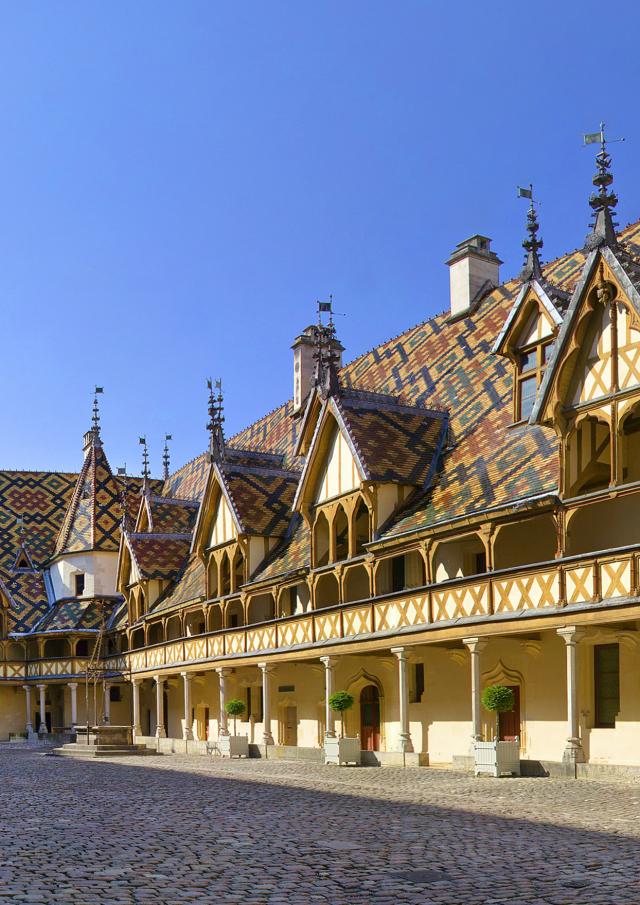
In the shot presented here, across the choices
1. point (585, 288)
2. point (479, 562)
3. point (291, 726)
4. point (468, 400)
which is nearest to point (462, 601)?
point (479, 562)

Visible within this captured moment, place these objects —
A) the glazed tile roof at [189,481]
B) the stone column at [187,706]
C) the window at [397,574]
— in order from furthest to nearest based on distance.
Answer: the glazed tile roof at [189,481] < the stone column at [187,706] < the window at [397,574]

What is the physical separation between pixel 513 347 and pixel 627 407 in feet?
18.4

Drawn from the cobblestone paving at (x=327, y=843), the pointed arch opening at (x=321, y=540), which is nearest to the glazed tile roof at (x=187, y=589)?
the pointed arch opening at (x=321, y=540)

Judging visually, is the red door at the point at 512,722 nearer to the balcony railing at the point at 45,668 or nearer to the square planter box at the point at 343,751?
the square planter box at the point at 343,751

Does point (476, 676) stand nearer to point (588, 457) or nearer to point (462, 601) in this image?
point (462, 601)

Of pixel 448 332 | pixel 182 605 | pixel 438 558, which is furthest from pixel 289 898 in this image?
pixel 182 605

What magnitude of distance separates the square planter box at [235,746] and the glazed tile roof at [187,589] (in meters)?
6.79

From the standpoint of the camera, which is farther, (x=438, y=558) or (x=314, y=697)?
(x=314, y=697)

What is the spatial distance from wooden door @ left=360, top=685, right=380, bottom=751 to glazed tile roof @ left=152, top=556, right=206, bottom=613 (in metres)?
10.1

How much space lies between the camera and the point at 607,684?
21.6 meters

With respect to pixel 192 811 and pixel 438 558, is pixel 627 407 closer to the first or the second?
pixel 438 558

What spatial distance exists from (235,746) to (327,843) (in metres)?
22.4

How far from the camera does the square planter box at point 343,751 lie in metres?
26.1

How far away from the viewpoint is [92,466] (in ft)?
200
